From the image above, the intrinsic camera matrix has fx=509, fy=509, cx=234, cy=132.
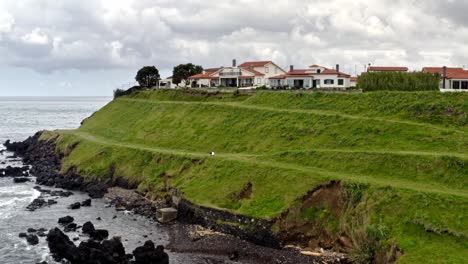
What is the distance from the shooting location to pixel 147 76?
146250mm

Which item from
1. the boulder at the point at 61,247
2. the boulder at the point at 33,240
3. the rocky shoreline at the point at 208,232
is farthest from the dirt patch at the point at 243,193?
the boulder at the point at 33,240

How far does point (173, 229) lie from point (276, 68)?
82525 mm

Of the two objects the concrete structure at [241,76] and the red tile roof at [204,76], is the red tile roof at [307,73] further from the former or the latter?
the red tile roof at [204,76]

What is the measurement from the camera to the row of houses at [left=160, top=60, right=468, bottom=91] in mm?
89625

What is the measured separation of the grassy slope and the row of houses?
60.9 ft

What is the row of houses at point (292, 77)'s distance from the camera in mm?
89625

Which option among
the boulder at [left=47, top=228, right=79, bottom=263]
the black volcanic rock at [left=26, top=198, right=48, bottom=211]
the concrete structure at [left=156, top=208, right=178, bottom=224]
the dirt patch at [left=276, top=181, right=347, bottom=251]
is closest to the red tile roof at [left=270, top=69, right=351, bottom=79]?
the concrete structure at [left=156, top=208, right=178, bottom=224]

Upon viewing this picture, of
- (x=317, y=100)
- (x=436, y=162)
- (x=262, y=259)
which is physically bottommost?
(x=262, y=259)

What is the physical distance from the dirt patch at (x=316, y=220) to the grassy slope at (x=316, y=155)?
44.2 inches

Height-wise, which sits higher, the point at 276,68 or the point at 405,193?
the point at 276,68

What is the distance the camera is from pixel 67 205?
66438mm

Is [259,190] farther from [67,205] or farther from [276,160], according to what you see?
[67,205]

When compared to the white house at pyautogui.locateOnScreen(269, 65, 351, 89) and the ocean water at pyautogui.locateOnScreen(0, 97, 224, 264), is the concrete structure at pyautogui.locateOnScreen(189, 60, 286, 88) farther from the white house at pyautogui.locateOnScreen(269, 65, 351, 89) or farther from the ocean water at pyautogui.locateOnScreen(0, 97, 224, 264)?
the ocean water at pyautogui.locateOnScreen(0, 97, 224, 264)

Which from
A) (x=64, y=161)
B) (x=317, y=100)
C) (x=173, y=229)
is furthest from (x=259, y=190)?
(x=64, y=161)
